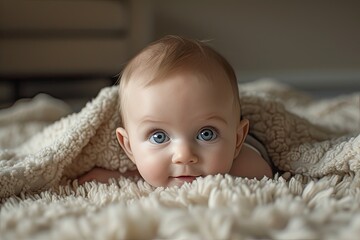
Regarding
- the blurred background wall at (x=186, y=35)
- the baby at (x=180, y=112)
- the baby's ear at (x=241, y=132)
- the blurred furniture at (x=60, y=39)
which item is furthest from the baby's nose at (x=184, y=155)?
A: the blurred furniture at (x=60, y=39)

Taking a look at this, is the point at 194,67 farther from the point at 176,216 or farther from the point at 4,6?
the point at 4,6

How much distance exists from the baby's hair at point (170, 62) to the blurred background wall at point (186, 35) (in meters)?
1.54

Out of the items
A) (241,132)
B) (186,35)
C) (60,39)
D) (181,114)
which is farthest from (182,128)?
(186,35)

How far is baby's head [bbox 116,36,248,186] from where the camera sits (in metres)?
0.71

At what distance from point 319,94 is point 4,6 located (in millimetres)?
1614

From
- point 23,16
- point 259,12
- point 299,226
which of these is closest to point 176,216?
point 299,226

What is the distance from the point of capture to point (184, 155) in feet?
2.27

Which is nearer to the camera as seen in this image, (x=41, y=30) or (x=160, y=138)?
(x=160, y=138)

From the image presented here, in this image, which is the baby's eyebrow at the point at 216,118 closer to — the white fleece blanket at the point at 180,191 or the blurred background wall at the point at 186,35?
the white fleece blanket at the point at 180,191

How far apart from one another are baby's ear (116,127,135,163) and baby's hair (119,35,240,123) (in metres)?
0.03

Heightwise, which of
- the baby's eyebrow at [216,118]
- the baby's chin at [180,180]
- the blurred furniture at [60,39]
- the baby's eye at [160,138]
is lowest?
the blurred furniture at [60,39]

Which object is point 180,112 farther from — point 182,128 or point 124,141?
point 124,141

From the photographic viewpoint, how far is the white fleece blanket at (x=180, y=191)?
498mm

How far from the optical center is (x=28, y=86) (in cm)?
257
